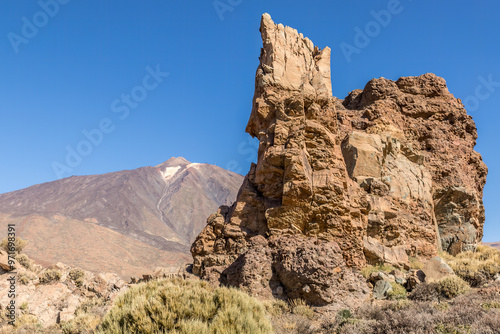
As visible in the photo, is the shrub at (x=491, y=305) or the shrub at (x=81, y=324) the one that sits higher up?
the shrub at (x=491, y=305)

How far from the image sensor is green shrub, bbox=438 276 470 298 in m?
8.59

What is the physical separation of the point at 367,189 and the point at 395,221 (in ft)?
4.92

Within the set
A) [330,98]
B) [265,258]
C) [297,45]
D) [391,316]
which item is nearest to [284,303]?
[265,258]

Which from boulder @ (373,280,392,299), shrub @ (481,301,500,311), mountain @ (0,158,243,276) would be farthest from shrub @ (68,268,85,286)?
mountain @ (0,158,243,276)

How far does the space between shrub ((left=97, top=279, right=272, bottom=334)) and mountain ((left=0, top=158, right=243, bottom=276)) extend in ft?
90.4

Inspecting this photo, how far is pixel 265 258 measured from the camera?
902 cm

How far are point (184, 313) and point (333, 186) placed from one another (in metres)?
6.09

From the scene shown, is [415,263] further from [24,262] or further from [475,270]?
[24,262]

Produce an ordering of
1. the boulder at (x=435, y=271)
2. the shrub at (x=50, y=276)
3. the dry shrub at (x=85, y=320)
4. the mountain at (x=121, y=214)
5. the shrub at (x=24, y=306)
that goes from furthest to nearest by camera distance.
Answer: the mountain at (x=121, y=214), the shrub at (x=50, y=276), the shrub at (x=24, y=306), the boulder at (x=435, y=271), the dry shrub at (x=85, y=320)

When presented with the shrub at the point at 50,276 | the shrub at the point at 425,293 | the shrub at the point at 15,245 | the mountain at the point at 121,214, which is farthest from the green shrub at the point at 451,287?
the mountain at the point at 121,214

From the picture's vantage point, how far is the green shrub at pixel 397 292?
8810mm

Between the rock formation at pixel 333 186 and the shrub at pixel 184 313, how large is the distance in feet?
8.06

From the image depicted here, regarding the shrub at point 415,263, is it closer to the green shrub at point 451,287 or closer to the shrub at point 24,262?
the green shrub at point 451,287

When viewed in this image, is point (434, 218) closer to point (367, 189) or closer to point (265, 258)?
point (367, 189)
